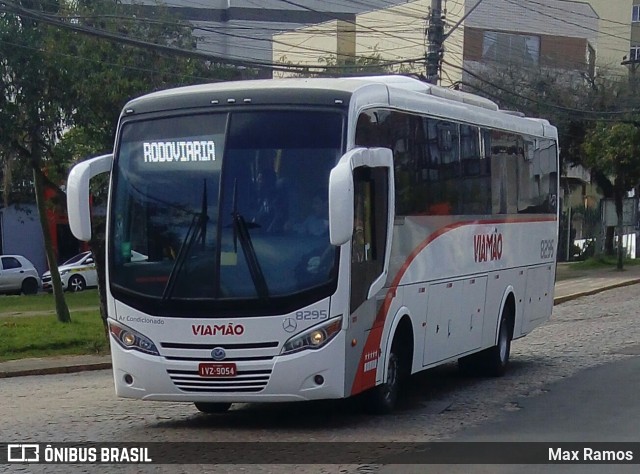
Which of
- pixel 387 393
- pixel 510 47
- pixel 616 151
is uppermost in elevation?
pixel 510 47

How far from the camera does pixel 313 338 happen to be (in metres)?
10.6

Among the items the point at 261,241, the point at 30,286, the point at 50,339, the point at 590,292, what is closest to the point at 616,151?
the point at 590,292

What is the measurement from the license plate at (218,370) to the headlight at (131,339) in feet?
1.70

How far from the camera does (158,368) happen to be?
10.8m

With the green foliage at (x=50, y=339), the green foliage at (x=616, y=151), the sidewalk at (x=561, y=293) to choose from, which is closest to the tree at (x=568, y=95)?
the green foliage at (x=616, y=151)

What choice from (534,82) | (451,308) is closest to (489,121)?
(451,308)

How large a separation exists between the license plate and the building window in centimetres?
3801

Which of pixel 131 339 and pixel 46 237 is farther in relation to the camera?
pixel 46 237

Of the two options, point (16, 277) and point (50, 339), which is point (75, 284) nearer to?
point (16, 277)

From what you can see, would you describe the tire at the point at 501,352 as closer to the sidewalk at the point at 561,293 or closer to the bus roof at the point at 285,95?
the bus roof at the point at 285,95

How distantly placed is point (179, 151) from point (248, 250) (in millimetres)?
1277

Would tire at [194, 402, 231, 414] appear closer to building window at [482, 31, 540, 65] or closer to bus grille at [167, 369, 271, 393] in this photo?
bus grille at [167, 369, 271, 393]

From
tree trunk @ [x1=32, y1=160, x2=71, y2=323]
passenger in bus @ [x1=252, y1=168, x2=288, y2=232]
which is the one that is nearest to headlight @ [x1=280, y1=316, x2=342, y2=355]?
passenger in bus @ [x1=252, y1=168, x2=288, y2=232]

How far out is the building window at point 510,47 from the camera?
4800 cm
